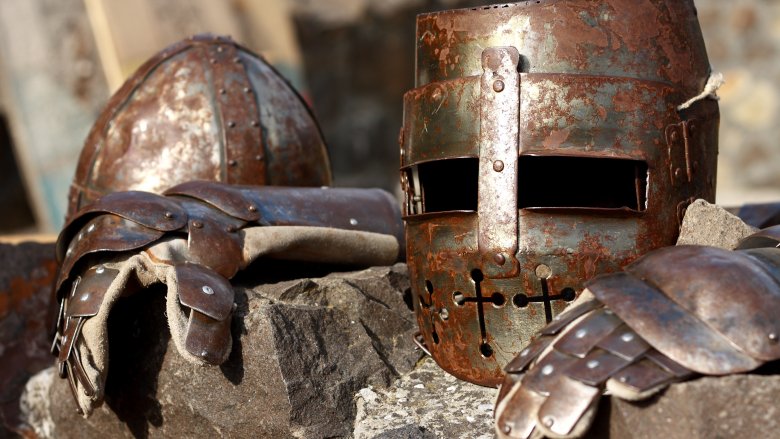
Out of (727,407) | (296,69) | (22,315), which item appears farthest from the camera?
(296,69)

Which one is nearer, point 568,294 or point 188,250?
point 568,294

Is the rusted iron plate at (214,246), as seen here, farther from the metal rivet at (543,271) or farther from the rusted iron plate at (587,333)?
the rusted iron plate at (587,333)

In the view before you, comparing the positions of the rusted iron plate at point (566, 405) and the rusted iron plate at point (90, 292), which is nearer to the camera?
the rusted iron plate at point (566, 405)

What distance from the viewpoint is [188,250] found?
2.96m

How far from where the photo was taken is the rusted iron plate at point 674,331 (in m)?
2.02

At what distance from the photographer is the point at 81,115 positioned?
6.52 metres

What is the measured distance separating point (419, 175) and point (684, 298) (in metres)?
1.04

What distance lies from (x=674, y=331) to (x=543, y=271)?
60 cm

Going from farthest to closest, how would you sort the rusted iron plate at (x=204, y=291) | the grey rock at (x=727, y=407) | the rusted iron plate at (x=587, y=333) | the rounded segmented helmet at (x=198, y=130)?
the rounded segmented helmet at (x=198, y=130) < the rusted iron plate at (x=204, y=291) < the rusted iron plate at (x=587, y=333) < the grey rock at (x=727, y=407)

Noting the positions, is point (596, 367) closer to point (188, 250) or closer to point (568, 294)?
point (568, 294)

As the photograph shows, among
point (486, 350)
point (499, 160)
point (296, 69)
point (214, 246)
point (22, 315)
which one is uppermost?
point (499, 160)

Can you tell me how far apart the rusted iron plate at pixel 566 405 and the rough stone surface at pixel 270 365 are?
85 cm

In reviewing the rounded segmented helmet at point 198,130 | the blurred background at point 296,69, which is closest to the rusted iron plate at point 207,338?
the rounded segmented helmet at point 198,130

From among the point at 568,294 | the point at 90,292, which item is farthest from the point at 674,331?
the point at 90,292
